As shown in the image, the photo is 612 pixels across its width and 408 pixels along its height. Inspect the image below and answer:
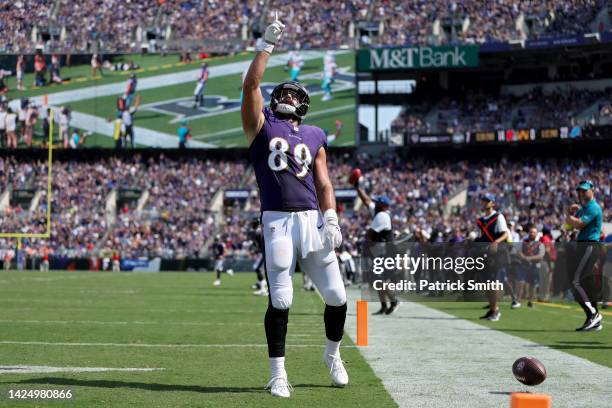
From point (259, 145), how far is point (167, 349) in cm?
352

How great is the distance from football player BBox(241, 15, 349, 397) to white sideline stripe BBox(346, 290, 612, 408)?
0.85m

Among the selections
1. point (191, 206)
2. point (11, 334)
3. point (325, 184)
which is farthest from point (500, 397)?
point (191, 206)

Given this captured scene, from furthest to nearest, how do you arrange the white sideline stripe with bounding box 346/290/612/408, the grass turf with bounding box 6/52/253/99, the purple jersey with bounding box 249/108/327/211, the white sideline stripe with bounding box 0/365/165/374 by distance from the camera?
the grass turf with bounding box 6/52/253/99 < the white sideline stripe with bounding box 0/365/165/374 < the purple jersey with bounding box 249/108/327/211 < the white sideline stripe with bounding box 346/290/612/408

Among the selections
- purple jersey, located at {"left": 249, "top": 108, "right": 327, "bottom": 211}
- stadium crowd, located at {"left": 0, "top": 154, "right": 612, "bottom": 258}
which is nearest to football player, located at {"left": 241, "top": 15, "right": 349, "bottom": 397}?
purple jersey, located at {"left": 249, "top": 108, "right": 327, "bottom": 211}

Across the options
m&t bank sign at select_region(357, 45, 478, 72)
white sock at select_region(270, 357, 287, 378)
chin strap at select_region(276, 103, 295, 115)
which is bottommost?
white sock at select_region(270, 357, 287, 378)

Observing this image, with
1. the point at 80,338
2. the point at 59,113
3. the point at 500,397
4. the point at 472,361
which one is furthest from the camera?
the point at 59,113

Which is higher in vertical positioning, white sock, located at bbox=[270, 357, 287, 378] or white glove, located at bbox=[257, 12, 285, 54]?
white glove, located at bbox=[257, 12, 285, 54]

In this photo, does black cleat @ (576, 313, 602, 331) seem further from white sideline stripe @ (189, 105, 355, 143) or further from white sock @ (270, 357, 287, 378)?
white sideline stripe @ (189, 105, 355, 143)

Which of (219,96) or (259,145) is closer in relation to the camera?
(259,145)

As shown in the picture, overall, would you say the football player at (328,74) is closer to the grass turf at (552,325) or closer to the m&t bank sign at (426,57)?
the m&t bank sign at (426,57)

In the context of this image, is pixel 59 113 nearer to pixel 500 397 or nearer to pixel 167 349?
pixel 167 349

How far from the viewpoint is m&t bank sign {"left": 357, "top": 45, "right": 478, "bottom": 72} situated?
191ft

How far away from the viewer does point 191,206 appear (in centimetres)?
5809

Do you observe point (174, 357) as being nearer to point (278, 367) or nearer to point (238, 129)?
point (278, 367)
